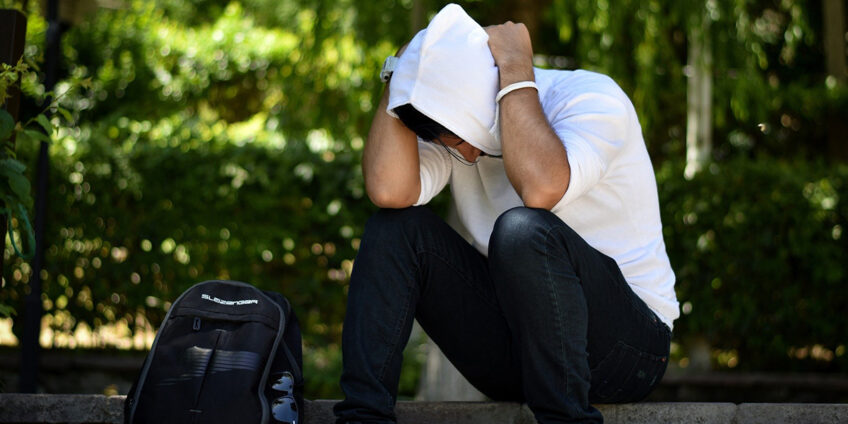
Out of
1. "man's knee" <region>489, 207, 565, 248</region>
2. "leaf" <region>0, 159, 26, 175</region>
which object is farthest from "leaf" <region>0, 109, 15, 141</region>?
"man's knee" <region>489, 207, 565, 248</region>

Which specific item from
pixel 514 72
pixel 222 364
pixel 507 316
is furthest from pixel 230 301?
pixel 514 72

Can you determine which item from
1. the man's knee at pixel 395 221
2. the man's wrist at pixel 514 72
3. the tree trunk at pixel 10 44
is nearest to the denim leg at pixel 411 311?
the man's knee at pixel 395 221

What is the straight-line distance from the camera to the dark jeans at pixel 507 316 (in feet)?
6.59

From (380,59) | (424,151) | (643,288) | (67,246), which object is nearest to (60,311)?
(67,246)

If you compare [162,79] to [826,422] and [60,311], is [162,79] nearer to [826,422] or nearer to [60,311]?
[60,311]

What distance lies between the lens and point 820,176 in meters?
4.58

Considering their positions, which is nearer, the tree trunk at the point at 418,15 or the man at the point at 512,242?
the man at the point at 512,242

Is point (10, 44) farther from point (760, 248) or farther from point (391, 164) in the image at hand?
point (760, 248)

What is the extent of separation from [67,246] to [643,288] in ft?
10.9

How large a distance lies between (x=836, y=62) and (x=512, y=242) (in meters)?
6.58

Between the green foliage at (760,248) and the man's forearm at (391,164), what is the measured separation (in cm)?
250

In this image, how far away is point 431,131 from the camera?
2299mm

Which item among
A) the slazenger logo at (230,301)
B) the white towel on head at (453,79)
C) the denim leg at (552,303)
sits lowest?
the slazenger logo at (230,301)

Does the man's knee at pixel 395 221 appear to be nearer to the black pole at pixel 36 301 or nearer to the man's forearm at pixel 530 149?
the man's forearm at pixel 530 149
